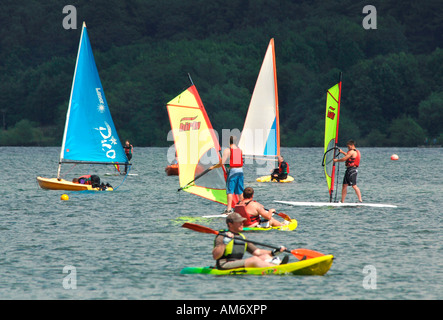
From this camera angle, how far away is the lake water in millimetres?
19641

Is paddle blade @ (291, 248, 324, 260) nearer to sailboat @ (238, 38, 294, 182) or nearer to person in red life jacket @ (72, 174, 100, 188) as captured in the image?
person in red life jacket @ (72, 174, 100, 188)

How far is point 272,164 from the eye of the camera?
Answer: 5341 centimetres

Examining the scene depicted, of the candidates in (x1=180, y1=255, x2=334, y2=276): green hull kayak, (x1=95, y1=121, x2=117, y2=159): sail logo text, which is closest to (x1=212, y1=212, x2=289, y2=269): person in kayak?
(x1=180, y1=255, x2=334, y2=276): green hull kayak

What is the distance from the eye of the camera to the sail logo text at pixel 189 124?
31.4 m

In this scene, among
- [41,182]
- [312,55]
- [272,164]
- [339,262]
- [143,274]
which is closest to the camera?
[143,274]

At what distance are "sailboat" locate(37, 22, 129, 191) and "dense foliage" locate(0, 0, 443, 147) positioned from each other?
3933 inches

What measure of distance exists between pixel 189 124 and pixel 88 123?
493 inches

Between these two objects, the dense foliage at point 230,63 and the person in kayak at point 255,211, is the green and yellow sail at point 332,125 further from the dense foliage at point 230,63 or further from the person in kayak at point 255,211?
the dense foliage at point 230,63

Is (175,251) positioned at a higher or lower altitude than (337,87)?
lower

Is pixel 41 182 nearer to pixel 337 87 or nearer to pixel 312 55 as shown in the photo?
pixel 337 87

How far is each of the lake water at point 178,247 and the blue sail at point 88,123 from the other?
2044mm

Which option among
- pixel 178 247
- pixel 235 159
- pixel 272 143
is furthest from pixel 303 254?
pixel 272 143
